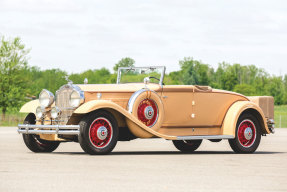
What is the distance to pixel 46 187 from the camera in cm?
682

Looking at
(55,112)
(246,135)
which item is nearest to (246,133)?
(246,135)

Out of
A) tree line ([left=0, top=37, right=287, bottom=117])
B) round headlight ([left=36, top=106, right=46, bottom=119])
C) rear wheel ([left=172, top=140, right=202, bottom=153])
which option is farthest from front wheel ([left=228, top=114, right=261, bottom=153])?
tree line ([left=0, top=37, right=287, bottom=117])

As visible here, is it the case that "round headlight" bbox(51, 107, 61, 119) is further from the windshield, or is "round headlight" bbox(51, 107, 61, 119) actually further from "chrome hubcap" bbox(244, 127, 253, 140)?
"chrome hubcap" bbox(244, 127, 253, 140)

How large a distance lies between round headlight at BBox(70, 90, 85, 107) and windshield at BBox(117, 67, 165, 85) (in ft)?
6.97

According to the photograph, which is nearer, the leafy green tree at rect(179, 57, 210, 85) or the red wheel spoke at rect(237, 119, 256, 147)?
the red wheel spoke at rect(237, 119, 256, 147)

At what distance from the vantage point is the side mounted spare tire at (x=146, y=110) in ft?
39.7

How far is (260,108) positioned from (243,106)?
0.68 meters

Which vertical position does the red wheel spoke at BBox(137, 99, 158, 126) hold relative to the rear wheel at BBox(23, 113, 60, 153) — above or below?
above

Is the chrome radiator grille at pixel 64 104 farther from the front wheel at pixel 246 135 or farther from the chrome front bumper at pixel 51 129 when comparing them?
the front wheel at pixel 246 135

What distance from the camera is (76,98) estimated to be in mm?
11945

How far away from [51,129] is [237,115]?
410cm

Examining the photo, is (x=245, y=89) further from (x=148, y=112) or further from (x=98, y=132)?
(x=98, y=132)

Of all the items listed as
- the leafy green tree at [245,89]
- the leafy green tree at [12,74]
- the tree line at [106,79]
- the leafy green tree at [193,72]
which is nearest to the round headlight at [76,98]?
the tree line at [106,79]

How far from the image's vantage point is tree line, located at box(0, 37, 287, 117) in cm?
4841
